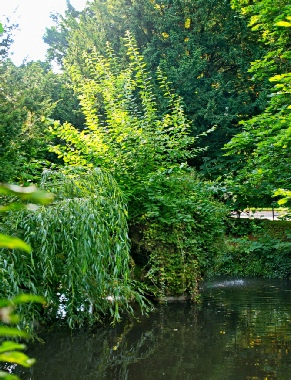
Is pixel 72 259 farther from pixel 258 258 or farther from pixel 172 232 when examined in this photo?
pixel 258 258

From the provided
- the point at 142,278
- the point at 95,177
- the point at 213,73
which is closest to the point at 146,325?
the point at 142,278

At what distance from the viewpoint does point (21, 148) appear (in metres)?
7.02

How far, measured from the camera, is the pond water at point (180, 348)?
213 inches

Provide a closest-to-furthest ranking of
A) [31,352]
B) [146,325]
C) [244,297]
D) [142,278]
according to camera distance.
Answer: [31,352] < [146,325] < [142,278] < [244,297]

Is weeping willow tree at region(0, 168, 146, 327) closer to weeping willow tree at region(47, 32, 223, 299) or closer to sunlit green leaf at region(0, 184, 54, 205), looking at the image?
weeping willow tree at region(47, 32, 223, 299)

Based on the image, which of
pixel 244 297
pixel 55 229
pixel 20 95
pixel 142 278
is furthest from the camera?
pixel 244 297

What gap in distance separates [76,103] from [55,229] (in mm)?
11532

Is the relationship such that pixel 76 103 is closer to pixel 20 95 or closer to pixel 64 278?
pixel 20 95

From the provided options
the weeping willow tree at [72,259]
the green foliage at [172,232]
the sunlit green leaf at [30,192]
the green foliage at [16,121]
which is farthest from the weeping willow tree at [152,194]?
the sunlit green leaf at [30,192]

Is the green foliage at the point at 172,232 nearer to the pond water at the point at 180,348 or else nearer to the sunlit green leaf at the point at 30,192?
the pond water at the point at 180,348

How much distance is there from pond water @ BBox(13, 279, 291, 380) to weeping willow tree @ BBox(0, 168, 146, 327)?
0.39 metres

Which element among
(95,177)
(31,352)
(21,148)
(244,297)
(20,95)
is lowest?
(244,297)

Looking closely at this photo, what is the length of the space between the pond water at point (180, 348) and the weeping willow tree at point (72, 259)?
0.39 m

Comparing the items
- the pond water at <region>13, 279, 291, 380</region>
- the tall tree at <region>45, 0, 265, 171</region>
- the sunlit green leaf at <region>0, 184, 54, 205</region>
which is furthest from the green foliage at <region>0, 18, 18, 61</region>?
the tall tree at <region>45, 0, 265, 171</region>
